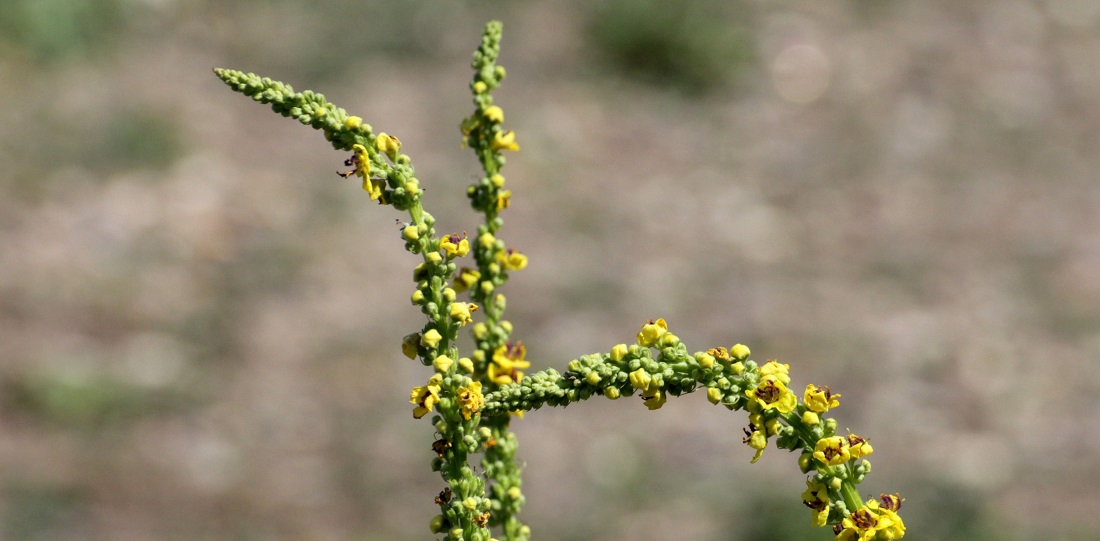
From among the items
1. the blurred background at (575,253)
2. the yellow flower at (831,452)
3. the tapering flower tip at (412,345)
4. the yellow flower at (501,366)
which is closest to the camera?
the yellow flower at (831,452)

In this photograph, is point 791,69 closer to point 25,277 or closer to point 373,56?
point 373,56

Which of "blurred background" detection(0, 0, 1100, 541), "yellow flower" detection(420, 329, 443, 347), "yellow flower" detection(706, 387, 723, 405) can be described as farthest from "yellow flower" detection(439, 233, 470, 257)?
"blurred background" detection(0, 0, 1100, 541)

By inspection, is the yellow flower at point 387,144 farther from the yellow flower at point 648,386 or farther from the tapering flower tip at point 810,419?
the tapering flower tip at point 810,419

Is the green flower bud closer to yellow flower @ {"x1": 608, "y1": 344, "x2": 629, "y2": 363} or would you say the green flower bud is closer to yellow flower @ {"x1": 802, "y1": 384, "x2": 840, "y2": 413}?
yellow flower @ {"x1": 608, "y1": 344, "x2": 629, "y2": 363}

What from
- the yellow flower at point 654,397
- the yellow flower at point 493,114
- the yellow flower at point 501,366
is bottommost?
the yellow flower at point 654,397

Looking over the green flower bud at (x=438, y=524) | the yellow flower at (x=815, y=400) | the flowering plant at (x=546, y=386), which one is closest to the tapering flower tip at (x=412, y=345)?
the flowering plant at (x=546, y=386)

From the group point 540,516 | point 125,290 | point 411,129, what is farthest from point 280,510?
point 411,129

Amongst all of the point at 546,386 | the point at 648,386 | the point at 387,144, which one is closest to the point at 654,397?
the point at 648,386
